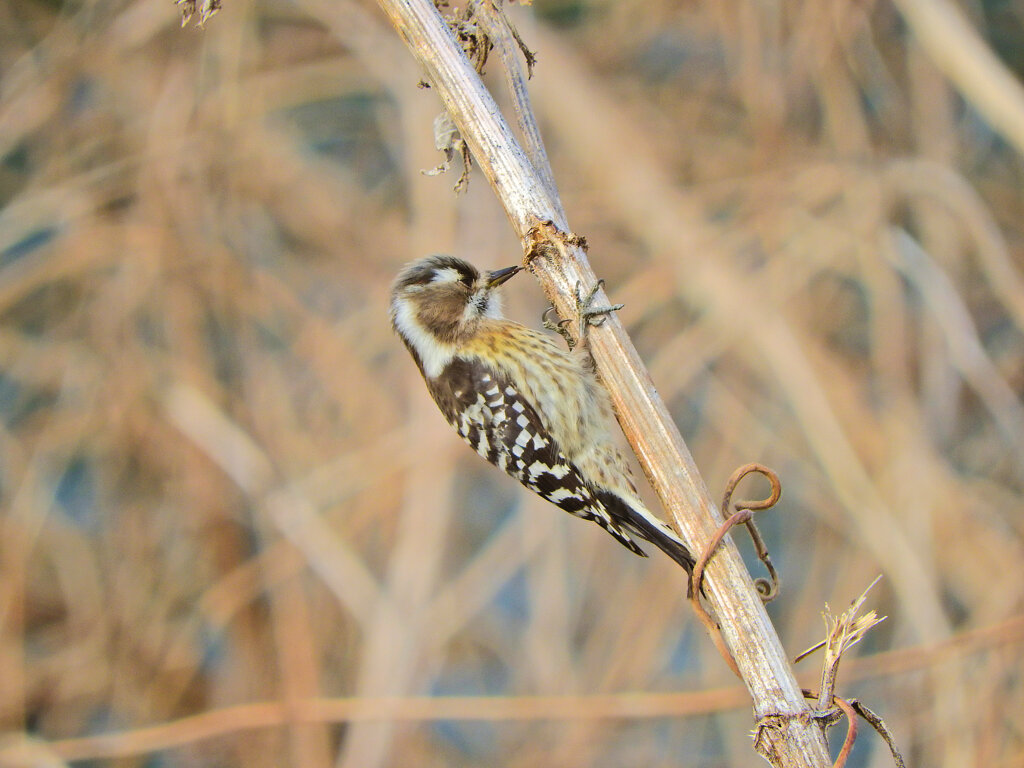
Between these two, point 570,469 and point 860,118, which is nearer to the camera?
point 570,469

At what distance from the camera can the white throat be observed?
255 centimetres

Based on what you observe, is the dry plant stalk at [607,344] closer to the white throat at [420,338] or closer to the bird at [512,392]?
the bird at [512,392]

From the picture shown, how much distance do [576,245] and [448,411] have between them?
1.11 meters

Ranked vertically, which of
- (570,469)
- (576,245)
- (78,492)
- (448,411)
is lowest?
(570,469)

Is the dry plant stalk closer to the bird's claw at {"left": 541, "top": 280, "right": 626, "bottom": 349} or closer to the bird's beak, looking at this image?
the bird's claw at {"left": 541, "top": 280, "right": 626, "bottom": 349}

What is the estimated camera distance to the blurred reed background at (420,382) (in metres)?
3.66

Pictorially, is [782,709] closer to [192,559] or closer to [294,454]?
[294,454]

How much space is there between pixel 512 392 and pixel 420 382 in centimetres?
155

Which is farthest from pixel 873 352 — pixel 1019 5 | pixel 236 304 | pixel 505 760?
pixel 236 304

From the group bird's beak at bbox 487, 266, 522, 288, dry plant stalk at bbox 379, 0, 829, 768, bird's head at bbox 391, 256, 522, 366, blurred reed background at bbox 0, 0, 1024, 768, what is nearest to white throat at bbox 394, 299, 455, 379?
bird's head at bbox 391, 256, 522, 366

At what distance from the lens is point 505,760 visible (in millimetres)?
4465

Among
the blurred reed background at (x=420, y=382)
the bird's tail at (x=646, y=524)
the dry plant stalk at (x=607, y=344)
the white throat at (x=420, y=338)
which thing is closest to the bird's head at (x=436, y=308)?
the white throat at (x=420, y=338)

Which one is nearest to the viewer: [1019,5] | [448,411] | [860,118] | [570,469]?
[570,469]

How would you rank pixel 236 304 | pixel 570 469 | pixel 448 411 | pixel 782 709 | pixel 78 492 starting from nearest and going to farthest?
1. pixel 782 709
2. pixel 570 469
3. pixel 448 411
4. pixel 236 304
5. pixel 78 492
